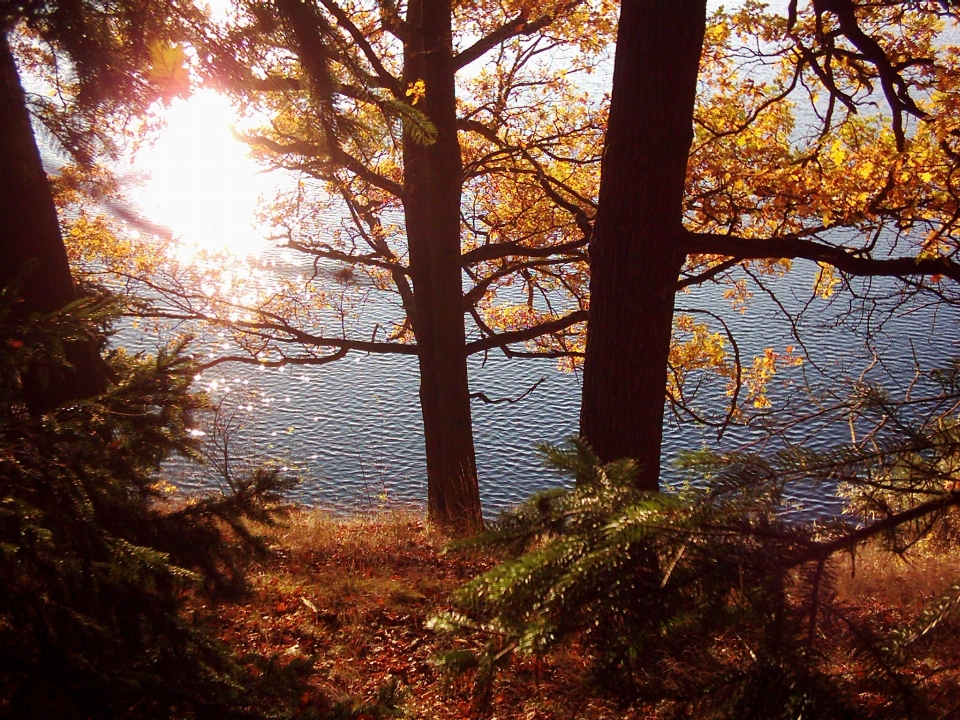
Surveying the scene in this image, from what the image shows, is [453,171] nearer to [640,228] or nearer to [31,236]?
[640,228]

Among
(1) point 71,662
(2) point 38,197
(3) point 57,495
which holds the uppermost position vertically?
(2) point 38,197

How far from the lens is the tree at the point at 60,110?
3.83 meters

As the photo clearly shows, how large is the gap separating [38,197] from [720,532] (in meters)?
4.44

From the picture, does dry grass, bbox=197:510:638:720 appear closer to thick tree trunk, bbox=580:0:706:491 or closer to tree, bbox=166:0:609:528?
thick tree trunk, bbox=580:0:706:491

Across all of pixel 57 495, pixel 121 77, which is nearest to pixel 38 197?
pixel 121 77

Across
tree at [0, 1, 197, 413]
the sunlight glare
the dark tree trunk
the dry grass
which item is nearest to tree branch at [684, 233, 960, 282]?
the dry grass

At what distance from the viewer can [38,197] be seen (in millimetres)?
4691

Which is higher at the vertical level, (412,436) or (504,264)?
(504,264)

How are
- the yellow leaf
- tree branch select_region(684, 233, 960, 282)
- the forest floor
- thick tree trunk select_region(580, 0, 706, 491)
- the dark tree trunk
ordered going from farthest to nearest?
tree branch select_region(684, 233, 960, 282) < thick tree trunk select_region(580, 0, 706, 491) < the dark tree trunk < the yellow leaf < the forest floor

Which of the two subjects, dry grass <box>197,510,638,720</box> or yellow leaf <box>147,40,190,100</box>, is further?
yellow leaf <box>147,40,190,100</box>

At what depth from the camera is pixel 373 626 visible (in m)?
5.03

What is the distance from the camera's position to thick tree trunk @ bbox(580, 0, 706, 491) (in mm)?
4621

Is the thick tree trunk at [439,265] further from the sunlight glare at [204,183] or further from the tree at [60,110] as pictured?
the tree at [60,110]

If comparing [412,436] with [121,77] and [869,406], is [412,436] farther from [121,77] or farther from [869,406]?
[869,406]
